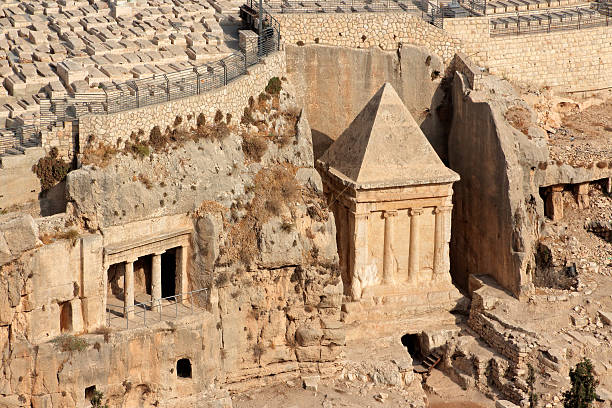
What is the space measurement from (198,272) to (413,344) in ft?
31.0

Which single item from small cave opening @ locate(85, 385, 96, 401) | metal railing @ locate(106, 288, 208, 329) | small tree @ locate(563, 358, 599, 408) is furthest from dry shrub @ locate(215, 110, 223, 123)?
small tree @ locate(563, 358, 599, 408)

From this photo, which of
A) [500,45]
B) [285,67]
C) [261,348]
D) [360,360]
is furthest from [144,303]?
[500,45]

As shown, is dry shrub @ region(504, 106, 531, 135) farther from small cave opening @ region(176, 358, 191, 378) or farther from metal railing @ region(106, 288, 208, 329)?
small cave opening @ region(176, 358, 191, 378)

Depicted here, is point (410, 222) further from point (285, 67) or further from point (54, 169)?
point (54, 169)

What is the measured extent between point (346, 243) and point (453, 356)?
17.4 feet

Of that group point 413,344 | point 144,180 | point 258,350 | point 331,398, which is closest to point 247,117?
point 144,180

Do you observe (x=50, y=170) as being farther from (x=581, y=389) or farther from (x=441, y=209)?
(x=581, y=389)

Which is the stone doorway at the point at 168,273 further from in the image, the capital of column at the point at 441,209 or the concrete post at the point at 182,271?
the capital of column at the point at 441,209

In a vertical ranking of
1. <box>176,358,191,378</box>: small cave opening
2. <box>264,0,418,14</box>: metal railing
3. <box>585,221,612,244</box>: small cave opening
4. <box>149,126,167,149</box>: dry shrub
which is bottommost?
<box>176,358,191,378</box>: small cave opening

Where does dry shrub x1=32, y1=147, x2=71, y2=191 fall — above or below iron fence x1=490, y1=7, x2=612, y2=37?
below

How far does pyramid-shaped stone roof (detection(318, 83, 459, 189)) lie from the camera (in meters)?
52.1

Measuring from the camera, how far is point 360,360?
2002 inches

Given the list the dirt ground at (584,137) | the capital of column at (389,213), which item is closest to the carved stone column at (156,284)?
the capital of column at (389,213)

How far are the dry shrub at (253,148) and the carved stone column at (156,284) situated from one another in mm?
4855
